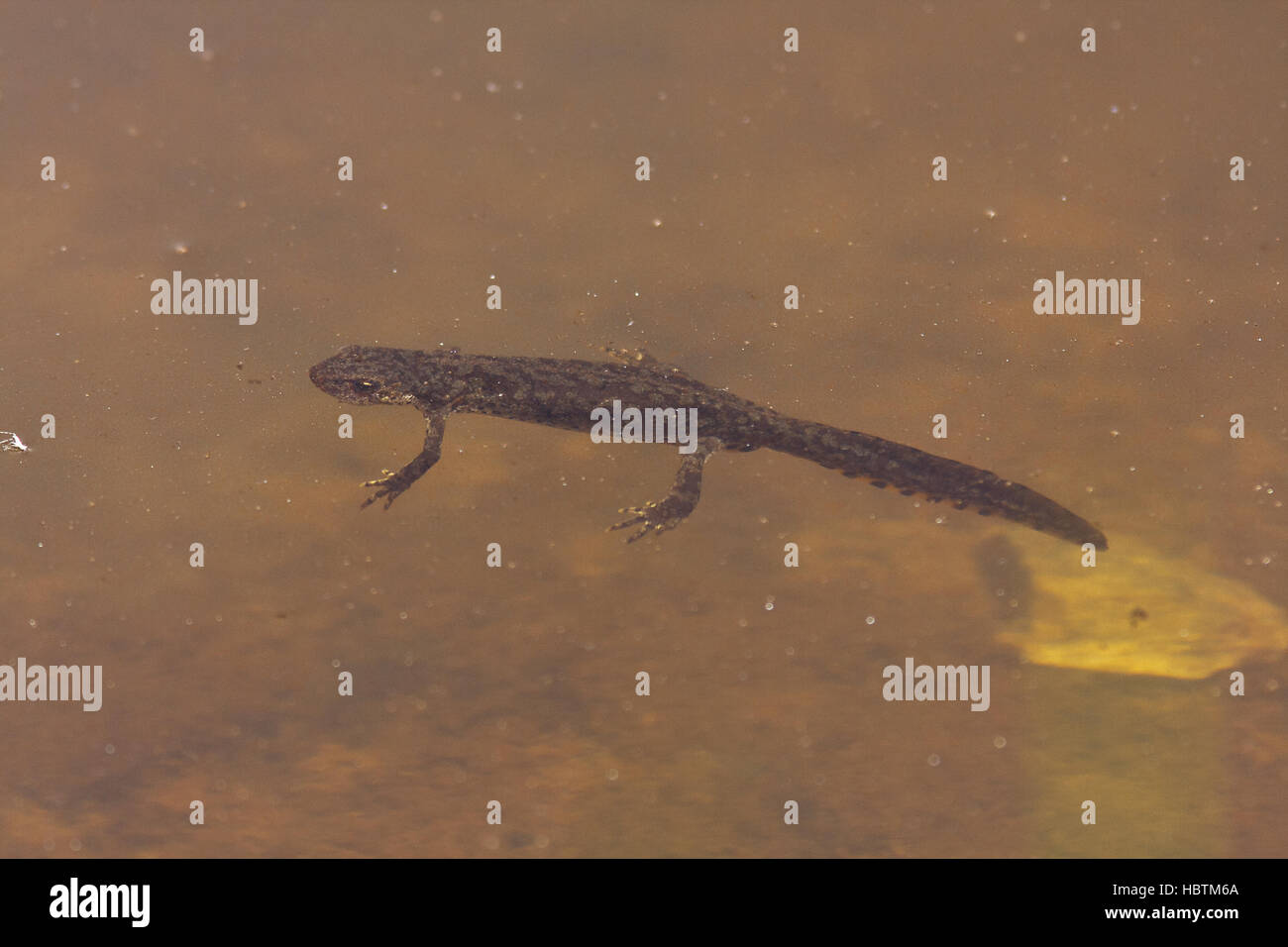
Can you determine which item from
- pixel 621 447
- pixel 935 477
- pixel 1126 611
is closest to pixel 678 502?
pixel 621 447

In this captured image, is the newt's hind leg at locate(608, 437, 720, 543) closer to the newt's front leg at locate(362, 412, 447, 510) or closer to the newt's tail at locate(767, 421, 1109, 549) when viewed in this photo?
the newt's tail at locate(767, 421, 1109, 549)

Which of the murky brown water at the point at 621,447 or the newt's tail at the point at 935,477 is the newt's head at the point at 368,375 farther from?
the newt's tail at the point at 935,477

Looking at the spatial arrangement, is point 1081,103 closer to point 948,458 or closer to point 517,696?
point 948,458

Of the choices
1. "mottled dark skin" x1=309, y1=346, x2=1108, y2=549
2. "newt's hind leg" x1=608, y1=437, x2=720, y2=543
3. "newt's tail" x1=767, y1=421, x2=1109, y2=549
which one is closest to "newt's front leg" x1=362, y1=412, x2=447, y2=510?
"mottled dark skin" x1=309, y1=346, x2=1108, y2=549

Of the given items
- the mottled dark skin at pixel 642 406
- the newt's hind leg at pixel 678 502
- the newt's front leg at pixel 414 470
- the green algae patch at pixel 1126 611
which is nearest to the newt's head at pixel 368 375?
the mottled dark skin at pixel 642 406

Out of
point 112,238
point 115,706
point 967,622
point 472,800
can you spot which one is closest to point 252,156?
point 112,238
